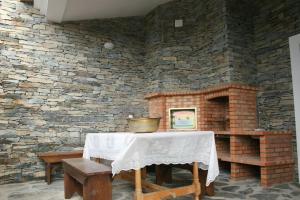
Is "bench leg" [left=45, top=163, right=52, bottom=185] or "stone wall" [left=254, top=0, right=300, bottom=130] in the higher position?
"stone wall" [left=254, top=0, right=300, bottom=130]

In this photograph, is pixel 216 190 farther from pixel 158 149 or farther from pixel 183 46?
pixel 183 46

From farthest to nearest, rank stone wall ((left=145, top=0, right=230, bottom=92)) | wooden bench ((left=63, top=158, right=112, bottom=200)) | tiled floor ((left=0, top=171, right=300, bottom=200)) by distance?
stone wall ((left=145, top=0, right=230, bottom=92)) → tiled floor ((left=0, top=171, right=300, bottom=200)) → wooden bench ((left=63, top=158, right=112, bottom=200))

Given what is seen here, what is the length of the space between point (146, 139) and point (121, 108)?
342 centimetres

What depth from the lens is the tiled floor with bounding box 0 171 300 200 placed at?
11.4 feet

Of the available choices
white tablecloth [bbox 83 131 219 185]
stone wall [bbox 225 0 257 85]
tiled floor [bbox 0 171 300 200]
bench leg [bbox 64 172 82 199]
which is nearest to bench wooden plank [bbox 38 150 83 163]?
tiled floor [bbox 0 171 300 200]

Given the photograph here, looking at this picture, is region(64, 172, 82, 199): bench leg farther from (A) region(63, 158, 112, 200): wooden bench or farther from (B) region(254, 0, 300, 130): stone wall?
(B) region(254, 0, 300, 130): stone wall

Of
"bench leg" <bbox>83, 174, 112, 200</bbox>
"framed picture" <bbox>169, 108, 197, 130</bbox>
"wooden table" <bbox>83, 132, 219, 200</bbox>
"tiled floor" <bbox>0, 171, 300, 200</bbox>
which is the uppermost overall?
"framed picture" <bbox>169, 108, 197, 130</bbox>

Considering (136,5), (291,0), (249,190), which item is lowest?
(249,190)

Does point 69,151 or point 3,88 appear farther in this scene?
point 69,151

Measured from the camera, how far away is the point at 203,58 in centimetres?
566

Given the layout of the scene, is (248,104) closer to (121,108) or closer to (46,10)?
(121,108)

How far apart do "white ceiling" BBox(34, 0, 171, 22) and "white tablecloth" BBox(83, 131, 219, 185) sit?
9.29 ft

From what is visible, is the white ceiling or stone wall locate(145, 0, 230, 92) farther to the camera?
stone wall locate(145, 0, 230, 92)


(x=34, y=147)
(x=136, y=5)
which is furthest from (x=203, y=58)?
(x=34, y=147)
